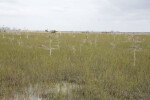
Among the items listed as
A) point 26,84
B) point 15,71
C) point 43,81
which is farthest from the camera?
point 15,71

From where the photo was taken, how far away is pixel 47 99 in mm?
3584

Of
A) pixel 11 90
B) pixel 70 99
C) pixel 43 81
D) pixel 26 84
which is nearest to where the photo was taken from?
pixel 70 99

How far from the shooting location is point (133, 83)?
14.8ft

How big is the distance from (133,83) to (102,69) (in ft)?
5.39

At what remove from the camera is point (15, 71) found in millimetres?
5215

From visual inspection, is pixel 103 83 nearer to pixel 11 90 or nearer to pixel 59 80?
pixel 59 80

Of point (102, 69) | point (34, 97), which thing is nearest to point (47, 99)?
point (34, 97)

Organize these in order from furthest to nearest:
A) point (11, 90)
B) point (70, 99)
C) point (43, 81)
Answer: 1. point (43, 81)
2. point (11, 90)
3. point (70, 99)

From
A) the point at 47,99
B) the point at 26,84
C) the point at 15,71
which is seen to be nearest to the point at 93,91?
the point at 47,99

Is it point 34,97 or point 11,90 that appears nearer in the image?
point 34,97

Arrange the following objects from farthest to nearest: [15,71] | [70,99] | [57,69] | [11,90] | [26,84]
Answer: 1. [57,69]
2. [15,71]
3. [26,84]
4. [11,90]
5. [70,99]

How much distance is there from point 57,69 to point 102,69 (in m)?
1.80

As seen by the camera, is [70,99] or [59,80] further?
[59,80]

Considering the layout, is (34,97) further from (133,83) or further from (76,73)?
(133,83)
